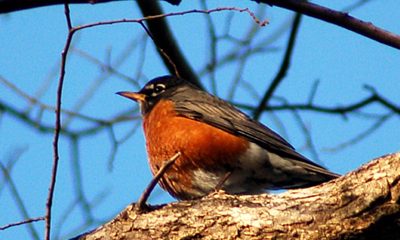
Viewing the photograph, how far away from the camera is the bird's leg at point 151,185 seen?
275 centimetres

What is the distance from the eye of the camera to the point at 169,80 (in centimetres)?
567

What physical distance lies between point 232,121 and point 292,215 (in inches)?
76.1

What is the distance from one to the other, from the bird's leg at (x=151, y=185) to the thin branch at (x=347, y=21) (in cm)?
79

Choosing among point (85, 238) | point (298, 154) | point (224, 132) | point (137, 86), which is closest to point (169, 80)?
point (137, 86)

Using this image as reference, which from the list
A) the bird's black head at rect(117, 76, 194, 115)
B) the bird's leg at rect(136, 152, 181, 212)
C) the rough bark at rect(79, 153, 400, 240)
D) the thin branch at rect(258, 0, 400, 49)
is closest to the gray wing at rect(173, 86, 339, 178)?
the bird's black head at rect(117, 76, 194, 115)

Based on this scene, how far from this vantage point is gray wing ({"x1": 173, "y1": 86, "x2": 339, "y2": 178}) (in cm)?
466

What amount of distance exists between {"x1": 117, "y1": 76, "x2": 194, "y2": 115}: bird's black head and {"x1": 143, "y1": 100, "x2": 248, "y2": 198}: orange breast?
0.48 m

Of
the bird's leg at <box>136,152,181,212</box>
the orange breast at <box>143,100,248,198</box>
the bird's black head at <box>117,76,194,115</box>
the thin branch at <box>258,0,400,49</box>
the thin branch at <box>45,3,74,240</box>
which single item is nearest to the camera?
the thin branch at <box>258,0,400,49</box>

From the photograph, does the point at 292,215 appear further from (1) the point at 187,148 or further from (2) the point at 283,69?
(1) the point at 187,148

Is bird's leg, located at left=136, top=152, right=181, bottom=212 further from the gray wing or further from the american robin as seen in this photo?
the gray wing

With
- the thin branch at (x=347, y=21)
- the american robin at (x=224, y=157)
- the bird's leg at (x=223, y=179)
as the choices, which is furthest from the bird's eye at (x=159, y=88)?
the thin branch at (x=347, y=21)

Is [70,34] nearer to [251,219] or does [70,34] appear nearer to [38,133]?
[251,219]

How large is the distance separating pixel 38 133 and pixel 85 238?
4.92ft

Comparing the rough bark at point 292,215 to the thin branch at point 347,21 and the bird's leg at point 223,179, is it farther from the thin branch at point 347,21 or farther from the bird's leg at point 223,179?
the bird's leg at point 223,179
